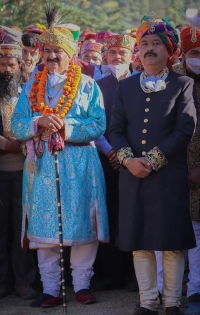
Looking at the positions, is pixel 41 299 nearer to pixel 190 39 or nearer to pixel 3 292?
pixel 3 292

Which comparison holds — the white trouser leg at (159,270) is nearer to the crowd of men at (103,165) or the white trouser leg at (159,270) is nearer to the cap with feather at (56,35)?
the crowd of men at (103,165)

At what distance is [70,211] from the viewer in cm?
704

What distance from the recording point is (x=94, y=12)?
2312 cm

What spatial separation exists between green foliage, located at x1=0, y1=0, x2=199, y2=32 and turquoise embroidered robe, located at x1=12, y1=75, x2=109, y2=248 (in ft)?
4.66

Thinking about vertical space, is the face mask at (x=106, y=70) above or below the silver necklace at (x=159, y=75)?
above

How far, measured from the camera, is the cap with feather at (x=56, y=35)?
7.15 m

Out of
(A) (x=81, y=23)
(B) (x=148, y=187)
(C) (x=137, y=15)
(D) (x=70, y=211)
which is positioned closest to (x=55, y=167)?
(D) (x=70, y=211)

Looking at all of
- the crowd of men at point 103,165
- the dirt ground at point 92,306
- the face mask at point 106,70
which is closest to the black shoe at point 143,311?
the crowd of men at point 103,165

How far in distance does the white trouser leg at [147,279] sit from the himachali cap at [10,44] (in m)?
2.57

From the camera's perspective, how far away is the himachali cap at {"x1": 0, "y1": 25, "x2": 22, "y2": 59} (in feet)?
25.3

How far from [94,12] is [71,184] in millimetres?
16709

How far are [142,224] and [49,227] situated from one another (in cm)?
107

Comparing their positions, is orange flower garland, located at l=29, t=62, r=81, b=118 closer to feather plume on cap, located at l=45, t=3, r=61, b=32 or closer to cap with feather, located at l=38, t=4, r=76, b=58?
cap with feather, located at l=38, t=4, r=76, b=58

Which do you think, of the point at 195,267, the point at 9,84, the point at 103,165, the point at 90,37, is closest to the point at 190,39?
the point at 103,165
